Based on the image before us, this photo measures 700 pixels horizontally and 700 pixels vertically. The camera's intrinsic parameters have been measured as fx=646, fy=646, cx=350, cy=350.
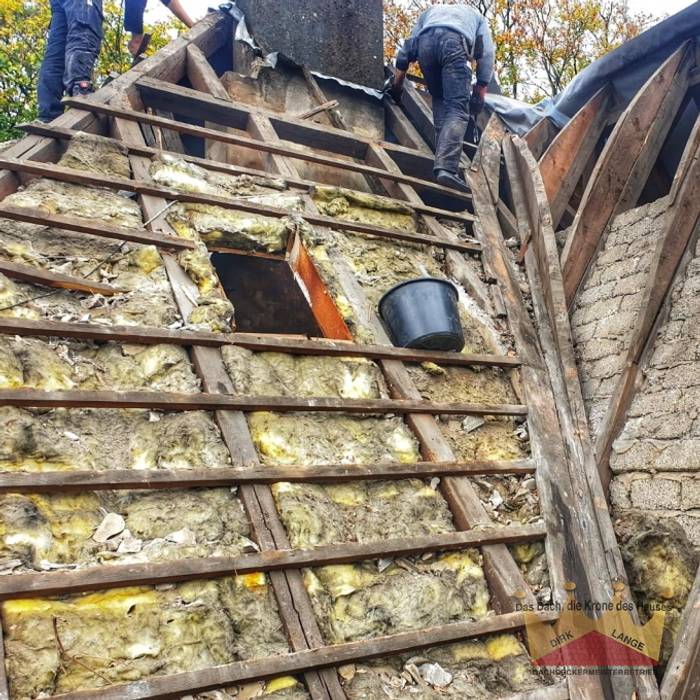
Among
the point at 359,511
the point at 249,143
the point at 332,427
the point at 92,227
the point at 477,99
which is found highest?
the point at 477,99

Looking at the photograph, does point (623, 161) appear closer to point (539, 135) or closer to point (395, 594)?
point (539, 135)

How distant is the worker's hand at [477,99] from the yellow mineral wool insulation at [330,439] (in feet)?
12.5

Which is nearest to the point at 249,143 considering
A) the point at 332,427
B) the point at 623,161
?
the point at 332,427

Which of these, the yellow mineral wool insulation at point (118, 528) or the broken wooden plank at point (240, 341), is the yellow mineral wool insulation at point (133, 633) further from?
the broken wooden plank at point (240, 341)

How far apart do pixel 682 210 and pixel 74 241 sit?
343 centimetres

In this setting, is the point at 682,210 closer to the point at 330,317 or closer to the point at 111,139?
the point at 330,317

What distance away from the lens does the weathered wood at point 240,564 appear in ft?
6.33

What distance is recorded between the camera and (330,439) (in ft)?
9.57

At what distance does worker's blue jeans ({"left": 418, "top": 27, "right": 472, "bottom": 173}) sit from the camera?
501cm

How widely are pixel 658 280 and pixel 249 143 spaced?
8.88ft

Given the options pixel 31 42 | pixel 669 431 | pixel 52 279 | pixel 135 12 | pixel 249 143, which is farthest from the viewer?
pixel 31 42

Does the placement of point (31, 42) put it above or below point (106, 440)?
above

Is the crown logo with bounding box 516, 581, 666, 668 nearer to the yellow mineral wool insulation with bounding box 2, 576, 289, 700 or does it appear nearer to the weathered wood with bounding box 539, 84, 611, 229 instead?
the yellow mineral wool insulation with bounding box 2, 576, 289, 700

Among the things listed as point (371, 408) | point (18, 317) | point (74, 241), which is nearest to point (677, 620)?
point (371, 408)
